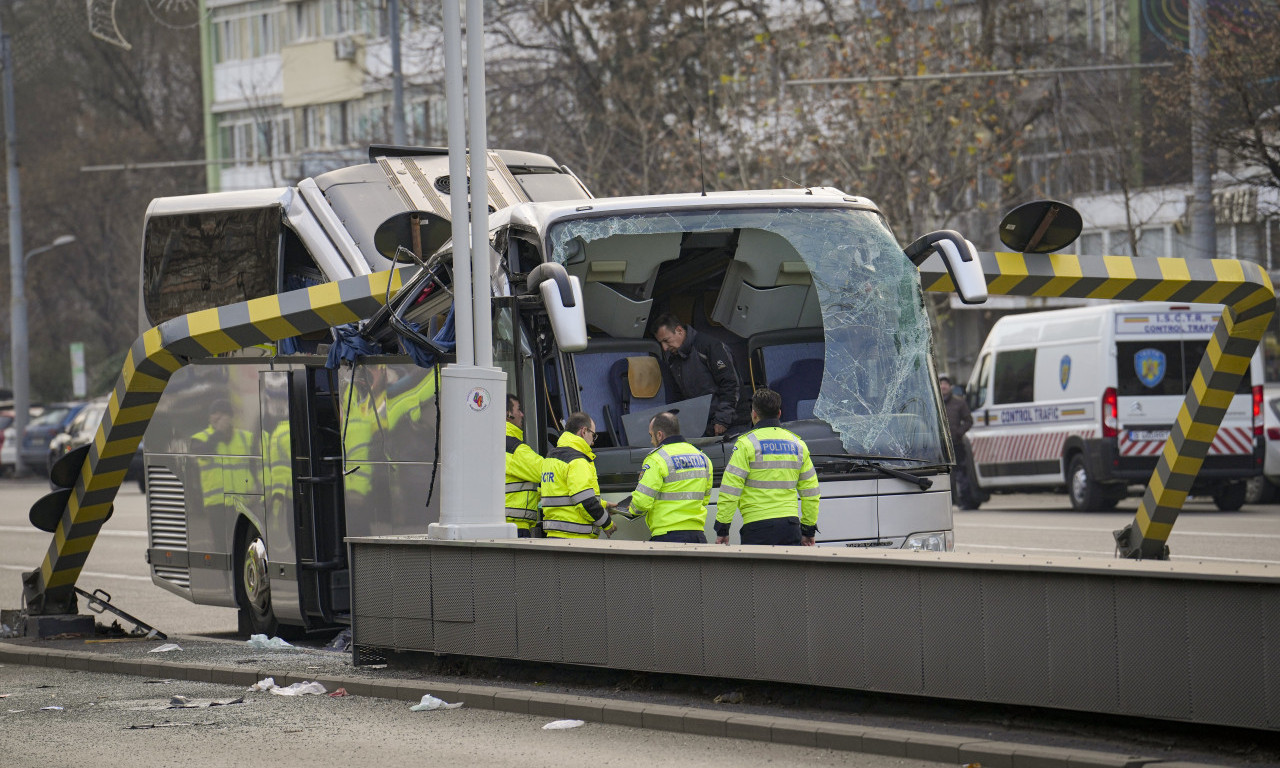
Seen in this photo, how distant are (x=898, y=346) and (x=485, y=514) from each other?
8.73ft

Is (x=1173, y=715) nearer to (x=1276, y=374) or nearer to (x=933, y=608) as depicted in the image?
(x=933, y=608)

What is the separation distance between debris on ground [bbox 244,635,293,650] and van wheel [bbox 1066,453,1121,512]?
13689mm

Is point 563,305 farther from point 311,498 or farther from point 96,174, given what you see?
point 96,174

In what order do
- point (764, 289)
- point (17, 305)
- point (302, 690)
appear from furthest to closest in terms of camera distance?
1. point (17, 305)
2. point (764, 289)
3. point (302, 690)

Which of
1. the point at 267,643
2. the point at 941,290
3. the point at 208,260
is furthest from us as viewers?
the point at 208,260

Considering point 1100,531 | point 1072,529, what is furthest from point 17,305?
point 1100,531

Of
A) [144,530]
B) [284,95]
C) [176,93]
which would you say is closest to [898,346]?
[144,530]

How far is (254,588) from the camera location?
13492 mm

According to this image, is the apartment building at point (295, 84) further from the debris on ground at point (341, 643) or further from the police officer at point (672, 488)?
the police officer at point (672, 488)

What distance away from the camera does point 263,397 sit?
13.1 meters

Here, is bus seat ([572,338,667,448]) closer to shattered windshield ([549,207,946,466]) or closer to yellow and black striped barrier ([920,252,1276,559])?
shattered windshield ([549,207,946,466])

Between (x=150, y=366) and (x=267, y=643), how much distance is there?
2219 millimetres

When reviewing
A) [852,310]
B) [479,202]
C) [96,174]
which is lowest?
[852,310]

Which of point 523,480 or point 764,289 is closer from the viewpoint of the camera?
point 523,480
